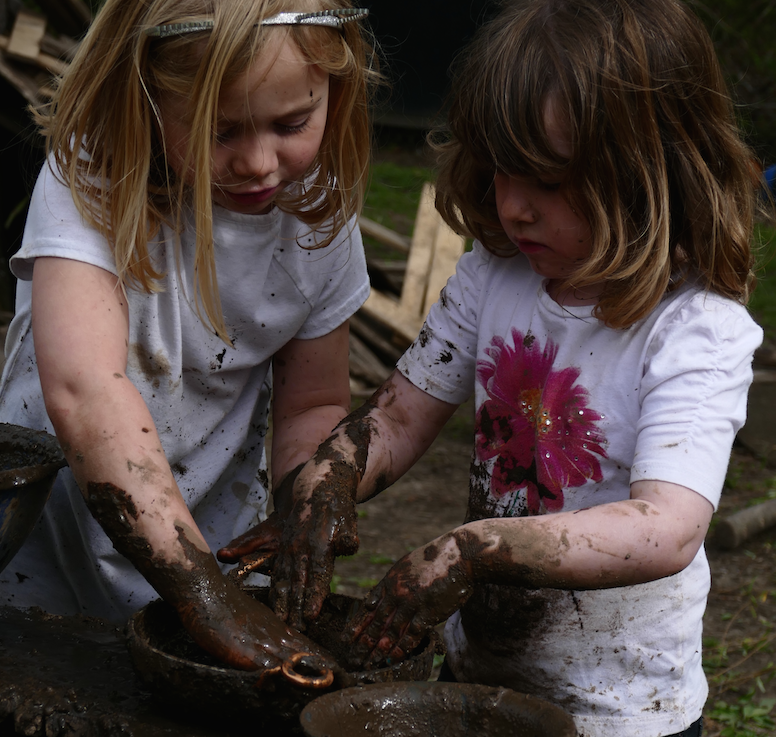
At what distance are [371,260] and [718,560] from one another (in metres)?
4.13

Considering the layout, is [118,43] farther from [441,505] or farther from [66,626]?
[441,505]

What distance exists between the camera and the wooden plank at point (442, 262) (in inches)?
258

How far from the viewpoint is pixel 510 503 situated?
179 cm

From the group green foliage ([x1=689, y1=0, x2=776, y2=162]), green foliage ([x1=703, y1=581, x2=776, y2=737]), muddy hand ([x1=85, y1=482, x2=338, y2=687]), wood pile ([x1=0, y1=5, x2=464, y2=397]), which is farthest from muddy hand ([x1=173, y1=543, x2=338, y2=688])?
green foliage ([x1=689, y1=0, x2=776, y2=162])

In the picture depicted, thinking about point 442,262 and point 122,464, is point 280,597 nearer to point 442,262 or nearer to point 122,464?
point 122,464

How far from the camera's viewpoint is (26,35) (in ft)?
17.8

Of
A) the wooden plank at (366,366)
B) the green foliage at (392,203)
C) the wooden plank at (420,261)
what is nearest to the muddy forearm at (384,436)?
the wooden plank at (366,366)

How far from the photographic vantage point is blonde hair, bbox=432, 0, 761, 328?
153cm

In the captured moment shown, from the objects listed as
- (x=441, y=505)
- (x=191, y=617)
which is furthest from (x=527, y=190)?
(x=441, y=505)

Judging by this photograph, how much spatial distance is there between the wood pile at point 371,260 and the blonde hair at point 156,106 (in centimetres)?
367

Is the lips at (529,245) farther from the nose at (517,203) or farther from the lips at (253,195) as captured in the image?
the lips at (253,195)

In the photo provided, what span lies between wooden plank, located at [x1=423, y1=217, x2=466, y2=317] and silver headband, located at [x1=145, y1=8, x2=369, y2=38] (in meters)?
4.77

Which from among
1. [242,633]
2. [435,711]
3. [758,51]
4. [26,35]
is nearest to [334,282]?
[242,633]

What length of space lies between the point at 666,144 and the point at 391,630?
0.93 metres
